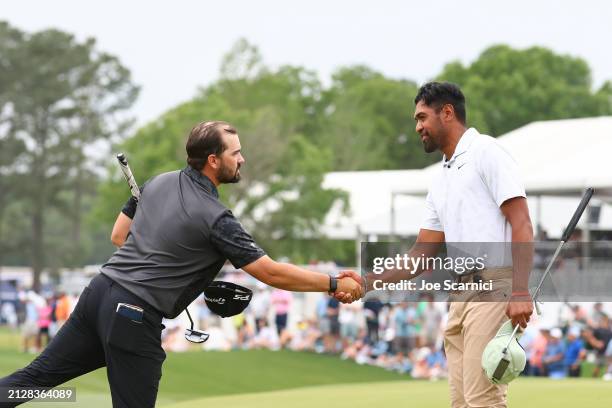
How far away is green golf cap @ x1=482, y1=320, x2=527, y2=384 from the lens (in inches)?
245

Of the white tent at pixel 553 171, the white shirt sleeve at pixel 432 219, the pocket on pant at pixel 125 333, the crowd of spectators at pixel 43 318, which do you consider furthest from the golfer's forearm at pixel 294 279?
the crowd of spectators at pixel 43 318

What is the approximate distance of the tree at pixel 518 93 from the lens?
8256 cm

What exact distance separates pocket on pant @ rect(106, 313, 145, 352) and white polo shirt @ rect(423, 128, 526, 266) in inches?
74.8

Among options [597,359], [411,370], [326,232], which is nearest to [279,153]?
[326,232]

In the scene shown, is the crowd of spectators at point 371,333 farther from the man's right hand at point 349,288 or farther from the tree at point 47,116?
the tree at point 47,116

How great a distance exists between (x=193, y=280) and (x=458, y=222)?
61.7 inches

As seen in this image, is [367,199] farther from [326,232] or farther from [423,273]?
[423,273]

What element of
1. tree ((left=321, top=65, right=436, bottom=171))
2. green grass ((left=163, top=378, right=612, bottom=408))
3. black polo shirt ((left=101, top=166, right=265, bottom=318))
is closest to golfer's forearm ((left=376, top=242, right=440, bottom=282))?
black polo shirt ((left=101, top=166, right=265, bottom=318))

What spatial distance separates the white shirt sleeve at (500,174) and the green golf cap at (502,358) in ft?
2.46

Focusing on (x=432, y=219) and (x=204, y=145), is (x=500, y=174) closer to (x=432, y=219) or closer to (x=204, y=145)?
(x=432, y=219)

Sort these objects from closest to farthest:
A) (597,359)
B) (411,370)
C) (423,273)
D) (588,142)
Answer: (423,273)
(597,359)
(411,370)
(588,142)

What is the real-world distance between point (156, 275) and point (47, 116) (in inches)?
2889

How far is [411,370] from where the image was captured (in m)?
25.1

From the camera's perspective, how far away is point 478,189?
21.5ft
